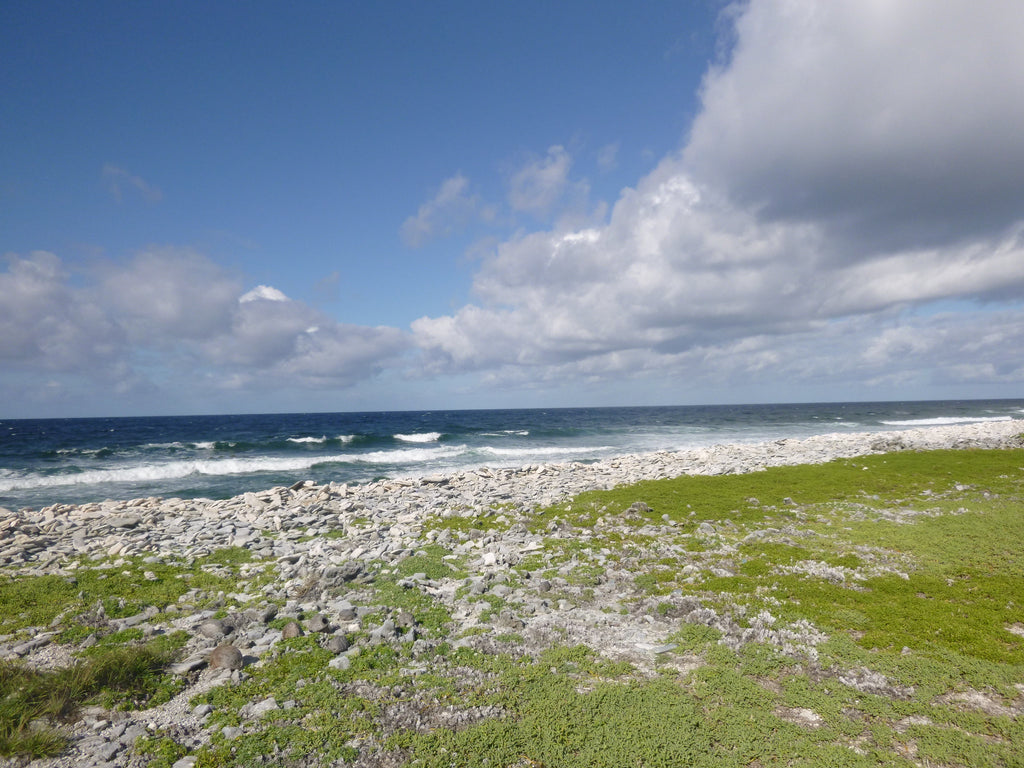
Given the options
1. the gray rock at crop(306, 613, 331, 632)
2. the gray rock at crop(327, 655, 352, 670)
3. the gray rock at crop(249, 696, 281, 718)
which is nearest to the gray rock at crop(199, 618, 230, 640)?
the gray rock at crop(306, 613, 331, 632)

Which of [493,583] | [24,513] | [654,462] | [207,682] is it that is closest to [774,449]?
[654,462]

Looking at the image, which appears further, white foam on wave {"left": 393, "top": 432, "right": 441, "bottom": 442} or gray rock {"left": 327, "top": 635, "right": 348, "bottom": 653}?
white foam on wave {"left": 393, "top": 432, "right": 441, "bottom": 442}

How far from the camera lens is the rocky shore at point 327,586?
744 centimetres

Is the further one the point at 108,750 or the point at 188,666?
the point at 188,666

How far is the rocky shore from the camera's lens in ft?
24.4

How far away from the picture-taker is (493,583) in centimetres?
1109

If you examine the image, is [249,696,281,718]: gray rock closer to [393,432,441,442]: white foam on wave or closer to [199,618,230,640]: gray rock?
[199,618,230,640]: gray rock

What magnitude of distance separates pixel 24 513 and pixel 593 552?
24.0 meters

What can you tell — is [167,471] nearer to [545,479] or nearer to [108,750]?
[545,479]

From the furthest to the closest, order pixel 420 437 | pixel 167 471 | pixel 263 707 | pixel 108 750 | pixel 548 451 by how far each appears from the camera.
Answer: pixel 420 437 → pixel 548 451 → pixel 167 471 → pixel 263 707 → pixel 108 750

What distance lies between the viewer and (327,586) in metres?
11.0

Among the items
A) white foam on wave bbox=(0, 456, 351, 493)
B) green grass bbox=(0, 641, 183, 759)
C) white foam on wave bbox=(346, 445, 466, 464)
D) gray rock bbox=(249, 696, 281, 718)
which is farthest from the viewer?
white foam on wave bbox=(346, 445, 466, 464)

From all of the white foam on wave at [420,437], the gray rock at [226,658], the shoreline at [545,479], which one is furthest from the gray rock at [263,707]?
the white foam on wave at [420,437]

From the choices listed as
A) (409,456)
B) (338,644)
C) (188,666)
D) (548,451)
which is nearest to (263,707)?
(338,644)
